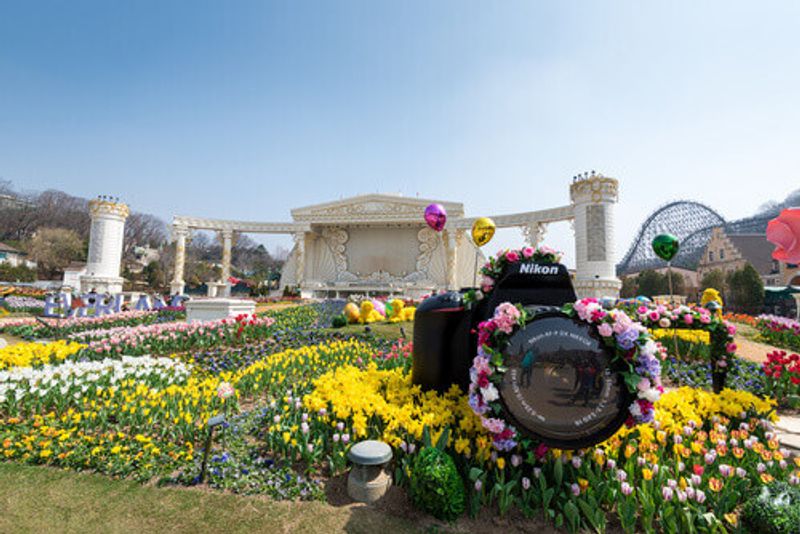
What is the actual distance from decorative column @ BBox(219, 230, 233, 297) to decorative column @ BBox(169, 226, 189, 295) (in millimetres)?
3703

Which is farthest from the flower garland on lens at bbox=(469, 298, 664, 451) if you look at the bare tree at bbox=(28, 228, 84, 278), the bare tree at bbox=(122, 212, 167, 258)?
the bare tree at bbox=(122, 212, 167, 258)

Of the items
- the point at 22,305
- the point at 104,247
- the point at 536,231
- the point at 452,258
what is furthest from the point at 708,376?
the point at 104,247

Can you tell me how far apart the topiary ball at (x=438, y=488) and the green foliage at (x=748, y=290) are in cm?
3579

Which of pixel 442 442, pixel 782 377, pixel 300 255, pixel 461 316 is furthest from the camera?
pixel 300 255

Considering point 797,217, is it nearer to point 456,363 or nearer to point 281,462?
point 456,363

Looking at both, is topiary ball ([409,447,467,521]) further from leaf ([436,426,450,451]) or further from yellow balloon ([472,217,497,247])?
yellow balloon ([472,217,497,247])

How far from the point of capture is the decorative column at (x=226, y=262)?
39.8 meters

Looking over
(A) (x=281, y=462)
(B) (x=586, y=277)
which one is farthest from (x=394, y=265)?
(A) (x=281, y=462)

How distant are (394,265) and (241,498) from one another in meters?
40.6

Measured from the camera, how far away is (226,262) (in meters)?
40.7

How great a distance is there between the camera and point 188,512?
2.97m

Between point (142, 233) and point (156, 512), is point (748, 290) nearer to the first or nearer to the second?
point (156, 512)

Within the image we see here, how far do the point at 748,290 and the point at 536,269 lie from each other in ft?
113

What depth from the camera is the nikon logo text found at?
3985 millimetres
